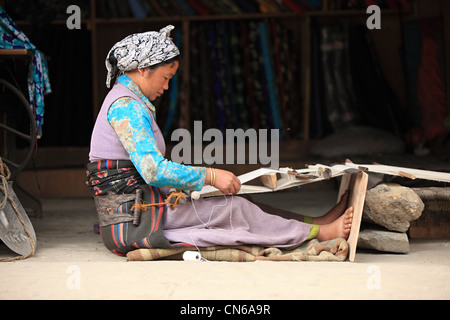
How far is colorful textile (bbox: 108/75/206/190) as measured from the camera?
9.66 feet

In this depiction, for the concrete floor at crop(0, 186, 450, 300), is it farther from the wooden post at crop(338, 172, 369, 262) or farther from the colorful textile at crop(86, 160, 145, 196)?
the colorful textile at crop(86, 160, 145, 196)

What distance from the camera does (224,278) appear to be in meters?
2.59

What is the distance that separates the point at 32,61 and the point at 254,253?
6.40 feet

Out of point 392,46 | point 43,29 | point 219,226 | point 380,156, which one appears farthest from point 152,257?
point 392,46

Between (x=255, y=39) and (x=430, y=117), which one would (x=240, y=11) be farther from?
(x=430, y=117)

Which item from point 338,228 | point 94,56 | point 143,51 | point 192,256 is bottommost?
point 192,256

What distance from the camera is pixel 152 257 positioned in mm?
3053

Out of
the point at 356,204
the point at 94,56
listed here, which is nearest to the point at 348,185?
the point at 356,204

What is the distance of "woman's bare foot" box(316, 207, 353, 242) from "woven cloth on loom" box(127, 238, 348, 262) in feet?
0.22

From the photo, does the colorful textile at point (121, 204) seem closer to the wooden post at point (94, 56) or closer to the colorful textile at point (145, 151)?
the colorful textile at point (145, 151)

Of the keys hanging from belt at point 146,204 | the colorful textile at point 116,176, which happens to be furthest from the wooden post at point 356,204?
the colorful textile at point 116,176

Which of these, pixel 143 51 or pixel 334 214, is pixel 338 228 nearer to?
pixel 334 214

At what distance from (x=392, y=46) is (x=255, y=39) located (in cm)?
153
